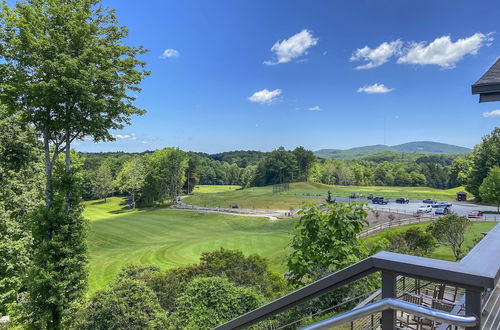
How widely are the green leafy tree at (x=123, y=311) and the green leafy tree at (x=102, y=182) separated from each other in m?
66.7

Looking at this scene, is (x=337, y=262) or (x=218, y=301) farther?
(x=218, y=301)

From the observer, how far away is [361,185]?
275 feet

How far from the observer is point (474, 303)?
3.40 ft

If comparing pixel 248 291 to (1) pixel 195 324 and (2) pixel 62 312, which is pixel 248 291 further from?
(2) pixel 62 312

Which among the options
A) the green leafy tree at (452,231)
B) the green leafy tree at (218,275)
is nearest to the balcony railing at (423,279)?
the green leafy tree at (218,275)

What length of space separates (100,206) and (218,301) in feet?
205

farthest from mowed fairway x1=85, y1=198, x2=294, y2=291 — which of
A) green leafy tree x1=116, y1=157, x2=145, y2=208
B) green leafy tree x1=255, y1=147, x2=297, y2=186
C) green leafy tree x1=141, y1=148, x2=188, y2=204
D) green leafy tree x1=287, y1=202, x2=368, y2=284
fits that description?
green leafy tree x1=255, y1=147, x2=297, y2=186

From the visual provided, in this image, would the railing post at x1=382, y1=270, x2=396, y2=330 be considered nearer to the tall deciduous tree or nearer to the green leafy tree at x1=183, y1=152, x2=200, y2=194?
the tall deciduous tree

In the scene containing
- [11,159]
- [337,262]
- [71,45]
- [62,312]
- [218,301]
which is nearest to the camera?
[337,262]

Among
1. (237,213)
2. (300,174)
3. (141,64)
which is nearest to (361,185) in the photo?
(300,174)

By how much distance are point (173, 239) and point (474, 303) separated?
3171 centimetres

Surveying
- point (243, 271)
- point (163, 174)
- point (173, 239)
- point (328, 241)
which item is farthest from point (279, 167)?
point (328, 241)

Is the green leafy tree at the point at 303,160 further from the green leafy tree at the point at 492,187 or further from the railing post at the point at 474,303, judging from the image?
the railing post at the point at 474,303

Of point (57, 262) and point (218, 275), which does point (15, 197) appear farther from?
point (218, 275)
